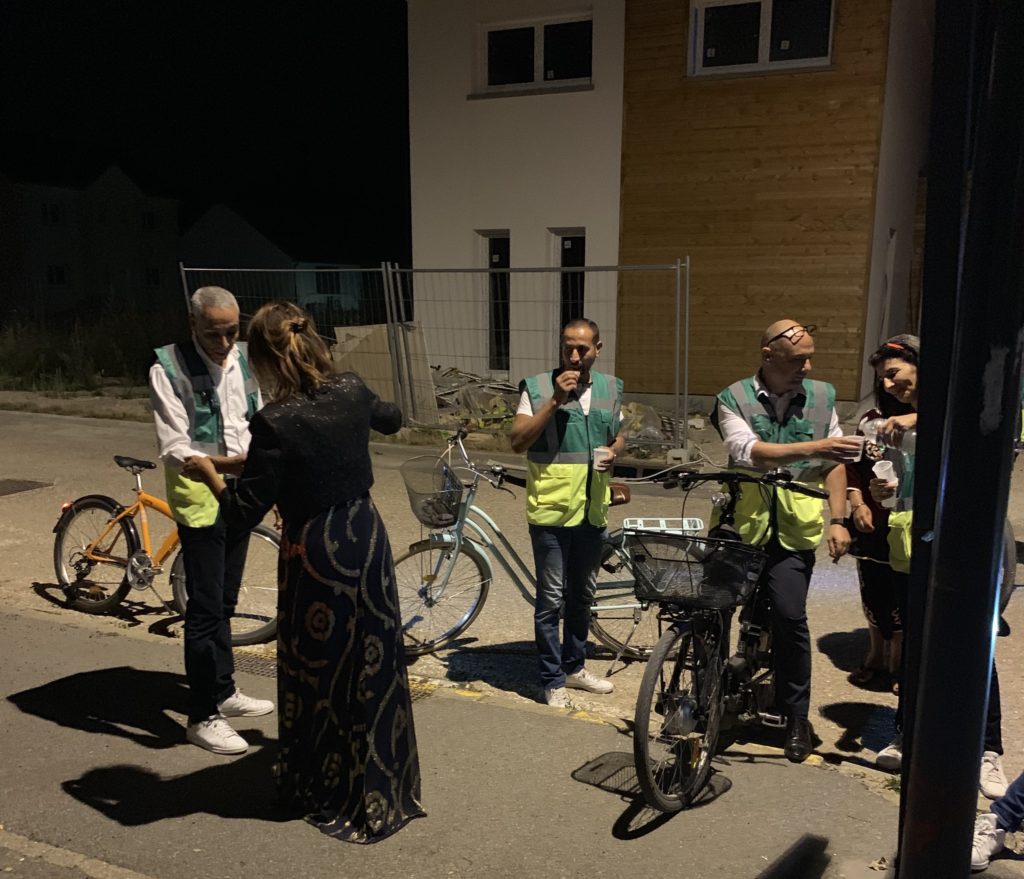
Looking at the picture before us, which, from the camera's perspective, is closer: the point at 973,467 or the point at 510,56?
the point at 973,467

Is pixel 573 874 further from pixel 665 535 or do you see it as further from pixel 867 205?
pixel 867 205

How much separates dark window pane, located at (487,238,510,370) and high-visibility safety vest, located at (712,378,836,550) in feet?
28.2

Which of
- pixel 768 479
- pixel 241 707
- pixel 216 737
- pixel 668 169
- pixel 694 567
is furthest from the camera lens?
pixel 668 169

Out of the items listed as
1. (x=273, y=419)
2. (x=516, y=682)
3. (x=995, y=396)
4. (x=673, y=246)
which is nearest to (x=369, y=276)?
(x=673, y=246)

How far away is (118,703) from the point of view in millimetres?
4215

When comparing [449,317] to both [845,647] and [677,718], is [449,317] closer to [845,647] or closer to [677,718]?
[845,647]

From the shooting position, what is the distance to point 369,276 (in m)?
12.1

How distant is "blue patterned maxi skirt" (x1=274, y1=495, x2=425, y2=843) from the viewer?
304 cm

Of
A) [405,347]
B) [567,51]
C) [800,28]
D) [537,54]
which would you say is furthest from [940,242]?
[537,54]

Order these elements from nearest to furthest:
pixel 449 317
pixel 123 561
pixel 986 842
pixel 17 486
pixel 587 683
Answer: pixel 986 842
pixel 587 683
pixel 123 561
pixel 17 486
pixel 449 317

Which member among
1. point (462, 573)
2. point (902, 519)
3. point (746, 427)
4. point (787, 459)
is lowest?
point (462, 573)

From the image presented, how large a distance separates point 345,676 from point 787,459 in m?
1.96

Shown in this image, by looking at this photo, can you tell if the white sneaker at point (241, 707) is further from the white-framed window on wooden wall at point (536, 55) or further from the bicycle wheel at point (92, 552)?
the white-framed window on wooden wall at point (536, 55)

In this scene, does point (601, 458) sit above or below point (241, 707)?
above
